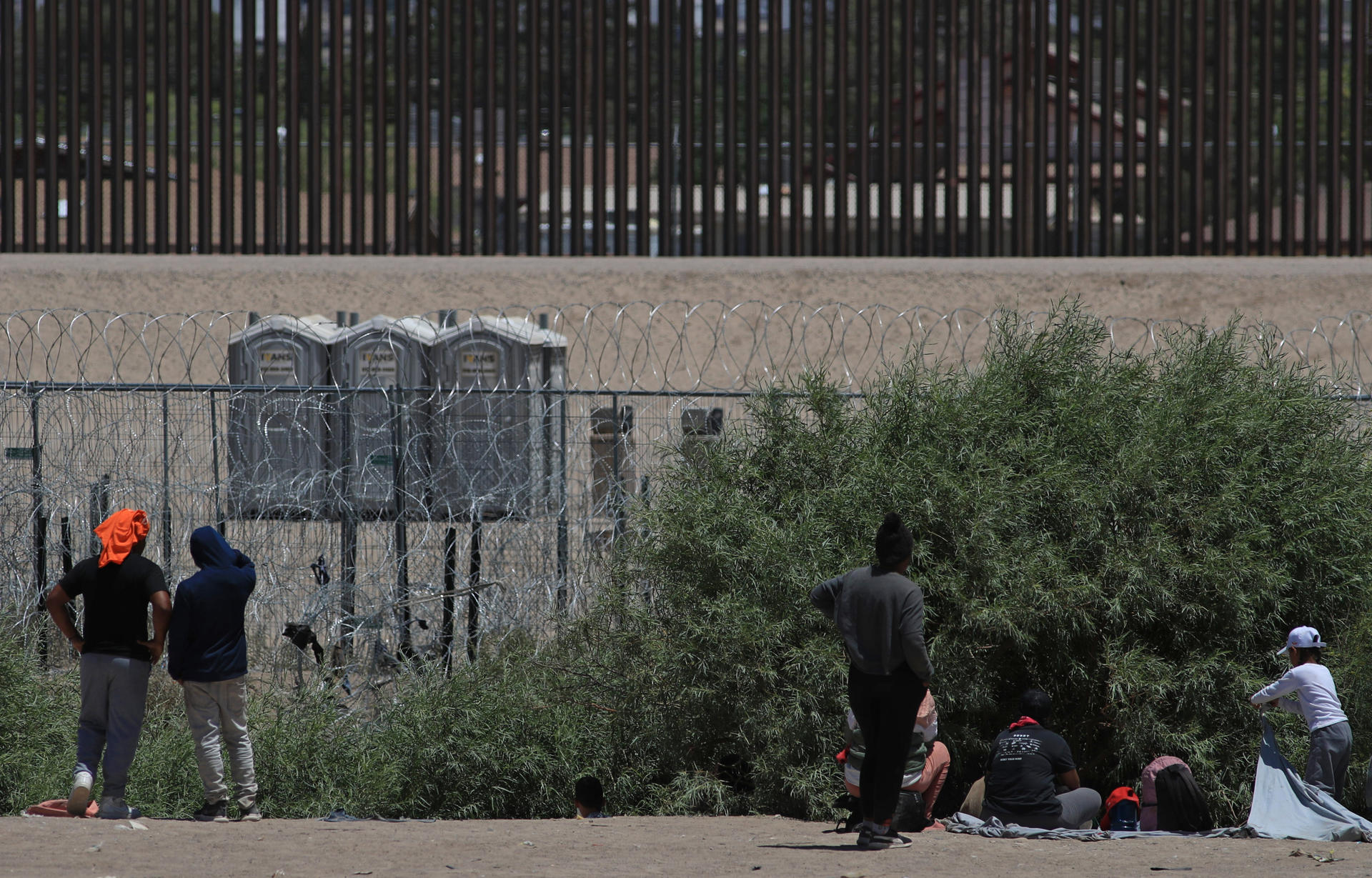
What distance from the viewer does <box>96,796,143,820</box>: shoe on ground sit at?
607 cm

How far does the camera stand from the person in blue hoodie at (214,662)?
6.10 meters

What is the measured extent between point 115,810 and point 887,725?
3.16 meters

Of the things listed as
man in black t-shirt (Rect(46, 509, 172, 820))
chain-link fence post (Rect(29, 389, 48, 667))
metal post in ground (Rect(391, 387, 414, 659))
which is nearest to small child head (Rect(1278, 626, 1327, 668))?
metal post in ground (Rect(391, 387, 414, 659))

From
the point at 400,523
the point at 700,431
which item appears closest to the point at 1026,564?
the point at 700,431

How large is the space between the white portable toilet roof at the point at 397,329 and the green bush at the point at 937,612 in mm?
2744

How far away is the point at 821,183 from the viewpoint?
39.8 ft

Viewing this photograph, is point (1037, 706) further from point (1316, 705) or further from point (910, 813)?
point (1316, 705)

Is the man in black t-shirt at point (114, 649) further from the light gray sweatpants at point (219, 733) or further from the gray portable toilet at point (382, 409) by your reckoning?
the gray portable toilet at point (382, 409)

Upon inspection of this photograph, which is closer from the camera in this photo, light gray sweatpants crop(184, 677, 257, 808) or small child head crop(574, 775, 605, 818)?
light gray sweatpants crop(184, 677, 257, 808)

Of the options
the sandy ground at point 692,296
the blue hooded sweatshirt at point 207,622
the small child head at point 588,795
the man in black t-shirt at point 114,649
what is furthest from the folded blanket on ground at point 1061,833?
the sandy ground at point 692,296

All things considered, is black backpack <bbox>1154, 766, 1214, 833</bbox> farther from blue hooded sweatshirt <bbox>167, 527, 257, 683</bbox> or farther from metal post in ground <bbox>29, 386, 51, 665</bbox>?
metal post in ground <bbox>29, 386, 51, 665</bbox>

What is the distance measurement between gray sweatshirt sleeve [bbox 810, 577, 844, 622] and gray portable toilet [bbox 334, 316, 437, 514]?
9.39 ft

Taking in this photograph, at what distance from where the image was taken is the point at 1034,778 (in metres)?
6.23

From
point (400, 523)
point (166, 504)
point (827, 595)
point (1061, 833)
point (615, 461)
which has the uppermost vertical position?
point (615, 461)
